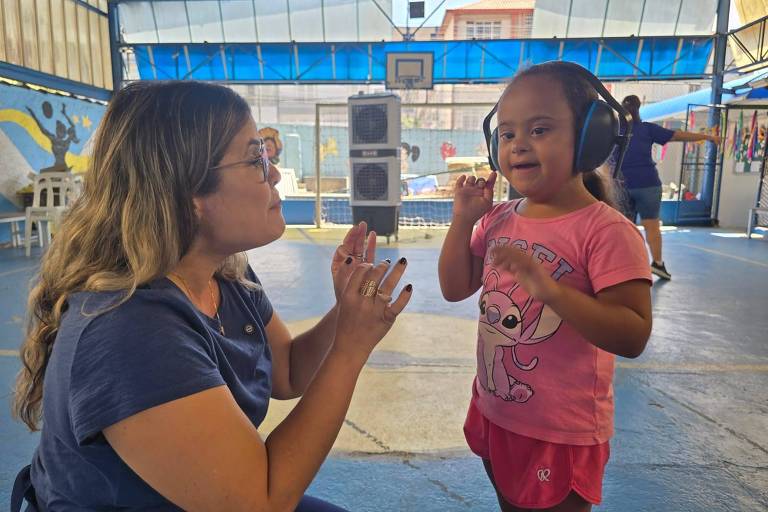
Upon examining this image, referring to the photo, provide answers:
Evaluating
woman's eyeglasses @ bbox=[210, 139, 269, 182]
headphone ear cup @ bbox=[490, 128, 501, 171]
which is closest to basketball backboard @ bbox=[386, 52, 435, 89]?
headphone ear cup @ bbox=[490, 128, 501, 171]

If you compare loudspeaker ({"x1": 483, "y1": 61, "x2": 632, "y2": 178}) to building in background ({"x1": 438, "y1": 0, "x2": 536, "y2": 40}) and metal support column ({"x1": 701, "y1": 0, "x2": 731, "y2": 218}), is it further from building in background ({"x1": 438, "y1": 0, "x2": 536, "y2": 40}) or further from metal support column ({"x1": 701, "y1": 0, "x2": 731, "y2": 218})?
building in background ({"x1": 438, "y1": 0, "x2": 536, "y2": 40})

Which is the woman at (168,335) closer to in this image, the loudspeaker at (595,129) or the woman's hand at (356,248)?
the woman's hand at (356,248)

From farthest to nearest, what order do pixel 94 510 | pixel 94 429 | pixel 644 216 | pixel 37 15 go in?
1. pixel 37 15
2. pixel 644 216
3. pixel 94 510
4. pixel 94 429

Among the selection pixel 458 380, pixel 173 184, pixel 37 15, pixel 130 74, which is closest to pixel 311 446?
pixel 173 184

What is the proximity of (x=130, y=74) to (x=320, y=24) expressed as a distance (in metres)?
4.62

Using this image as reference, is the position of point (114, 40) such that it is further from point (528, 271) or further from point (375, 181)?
point (528, 271)

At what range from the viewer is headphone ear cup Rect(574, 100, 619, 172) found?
3.40 ft

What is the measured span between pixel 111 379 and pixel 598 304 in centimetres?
81

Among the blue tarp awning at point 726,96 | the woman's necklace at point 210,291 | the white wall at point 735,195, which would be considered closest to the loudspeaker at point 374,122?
the woman's necklace at point 210,291

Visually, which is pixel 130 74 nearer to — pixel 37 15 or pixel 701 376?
pixel 37 15

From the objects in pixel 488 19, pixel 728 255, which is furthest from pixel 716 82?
pixel 488 19

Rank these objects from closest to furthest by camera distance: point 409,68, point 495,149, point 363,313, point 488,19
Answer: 1. point 363,313
2. point 495,149
3. point 409,68
4. point 488,19

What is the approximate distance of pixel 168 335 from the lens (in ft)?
2.55

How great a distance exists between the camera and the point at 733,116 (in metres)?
10.1
